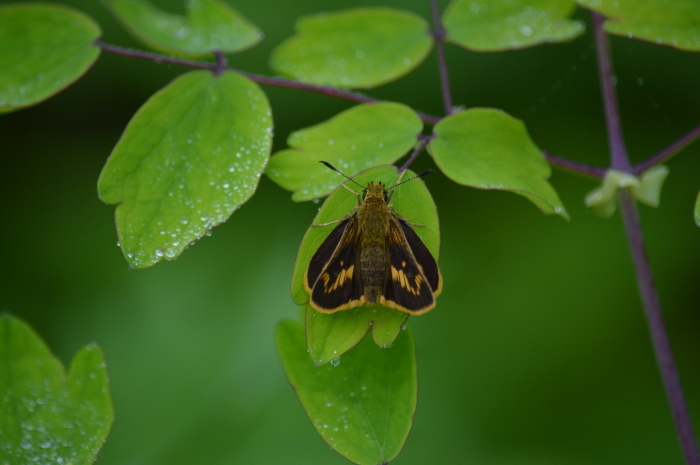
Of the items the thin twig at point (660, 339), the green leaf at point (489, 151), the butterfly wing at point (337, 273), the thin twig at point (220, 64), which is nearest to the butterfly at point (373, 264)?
the butterfly wing at point (337, 273)

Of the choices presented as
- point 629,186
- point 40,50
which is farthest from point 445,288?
point 40,50

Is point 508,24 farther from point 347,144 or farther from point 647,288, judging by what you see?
point 647,288

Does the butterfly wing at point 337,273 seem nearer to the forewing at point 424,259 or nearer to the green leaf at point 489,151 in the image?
the forewing at point 424,259

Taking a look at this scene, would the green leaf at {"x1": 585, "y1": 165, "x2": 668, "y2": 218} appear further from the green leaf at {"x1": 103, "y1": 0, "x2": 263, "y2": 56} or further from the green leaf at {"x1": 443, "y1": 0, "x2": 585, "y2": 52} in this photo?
the green leaf at {"x1": 103, "y1": 0, "x2": 263, "y2": 56}

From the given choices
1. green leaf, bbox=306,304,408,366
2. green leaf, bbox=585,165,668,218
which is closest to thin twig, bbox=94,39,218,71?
green leaf, bbox=306,304,408,366

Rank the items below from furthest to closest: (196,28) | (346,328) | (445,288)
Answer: (445,288) < (196,28) < (346,328)

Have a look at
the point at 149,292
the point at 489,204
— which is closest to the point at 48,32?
the point at 149,292
